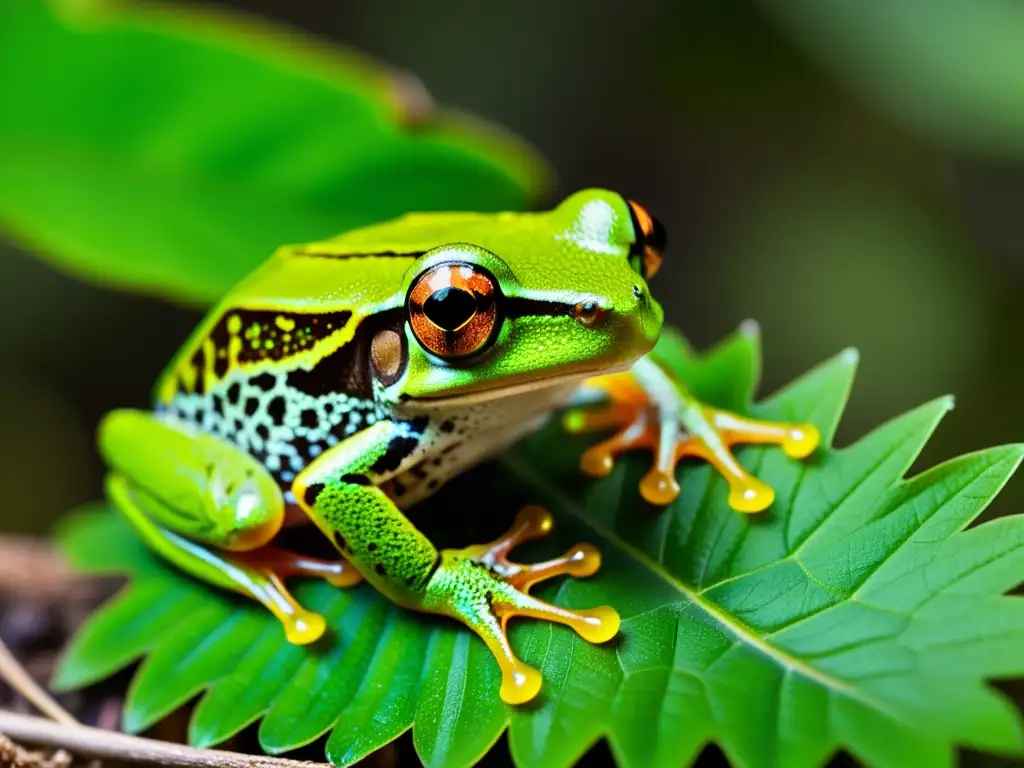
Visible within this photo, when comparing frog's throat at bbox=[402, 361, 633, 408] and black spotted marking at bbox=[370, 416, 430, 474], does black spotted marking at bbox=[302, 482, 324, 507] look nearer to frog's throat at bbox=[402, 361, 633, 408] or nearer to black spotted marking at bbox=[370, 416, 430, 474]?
black spotted marking at bbox=[370, 416, 430, 474]

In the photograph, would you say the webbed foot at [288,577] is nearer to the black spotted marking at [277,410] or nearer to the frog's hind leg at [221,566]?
the frog's hind leg at [221,566]

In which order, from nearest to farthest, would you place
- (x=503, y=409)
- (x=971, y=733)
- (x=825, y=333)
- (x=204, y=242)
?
(x=971, y=733), (x=503, y=409), (x=204, y=242), (x=825, y=333)

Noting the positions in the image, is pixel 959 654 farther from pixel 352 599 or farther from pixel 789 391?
pixel 352 599

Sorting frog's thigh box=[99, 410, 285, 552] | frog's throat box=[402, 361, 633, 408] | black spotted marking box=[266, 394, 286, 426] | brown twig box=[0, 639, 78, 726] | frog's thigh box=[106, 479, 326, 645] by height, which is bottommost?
brown twig box=[0, 639, 78, 726]

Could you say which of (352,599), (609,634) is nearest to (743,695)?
(609,634)

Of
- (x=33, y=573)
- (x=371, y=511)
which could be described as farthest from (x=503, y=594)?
(x=33, y=573)

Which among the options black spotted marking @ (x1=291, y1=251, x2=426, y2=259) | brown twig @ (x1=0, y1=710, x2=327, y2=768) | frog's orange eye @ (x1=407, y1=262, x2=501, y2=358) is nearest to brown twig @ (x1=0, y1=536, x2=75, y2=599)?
brown twig @ (x1=0, y1=710, x2=327, y2=768)
